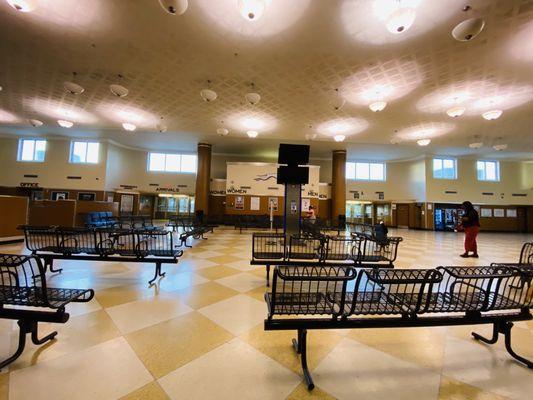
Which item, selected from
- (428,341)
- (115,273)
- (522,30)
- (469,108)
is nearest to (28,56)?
(115,273)

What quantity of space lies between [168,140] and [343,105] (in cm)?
1132

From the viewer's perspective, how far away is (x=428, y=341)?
2.10 m

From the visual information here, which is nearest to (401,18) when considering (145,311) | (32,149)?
(145,311)

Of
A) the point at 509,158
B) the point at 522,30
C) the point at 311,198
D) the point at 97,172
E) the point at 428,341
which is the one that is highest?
the point at 509,158

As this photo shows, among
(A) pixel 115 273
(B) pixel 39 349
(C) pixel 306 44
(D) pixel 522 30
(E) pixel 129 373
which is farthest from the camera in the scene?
(C) pixel 306 44

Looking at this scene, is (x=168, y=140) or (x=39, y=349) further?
(x=168, y=140)

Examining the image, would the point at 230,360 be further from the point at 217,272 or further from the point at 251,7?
the point at 251,7

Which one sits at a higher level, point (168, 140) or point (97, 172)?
point (168, 140)

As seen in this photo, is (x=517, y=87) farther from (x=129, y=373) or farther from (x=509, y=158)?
(x=509, y=158)

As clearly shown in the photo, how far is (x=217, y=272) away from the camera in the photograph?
4.09 meters

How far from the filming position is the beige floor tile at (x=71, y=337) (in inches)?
68.1

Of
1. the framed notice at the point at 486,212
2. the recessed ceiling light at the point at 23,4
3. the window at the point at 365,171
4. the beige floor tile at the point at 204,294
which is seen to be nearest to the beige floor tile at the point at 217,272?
the beige floor tile at the point at 204,294

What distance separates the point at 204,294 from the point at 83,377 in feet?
5.17

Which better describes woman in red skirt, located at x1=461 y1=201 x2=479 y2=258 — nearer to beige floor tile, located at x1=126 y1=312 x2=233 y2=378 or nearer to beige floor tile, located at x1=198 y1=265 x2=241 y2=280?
beige floor tile, located at x1=198 y1=265 x2=241 y2=280
